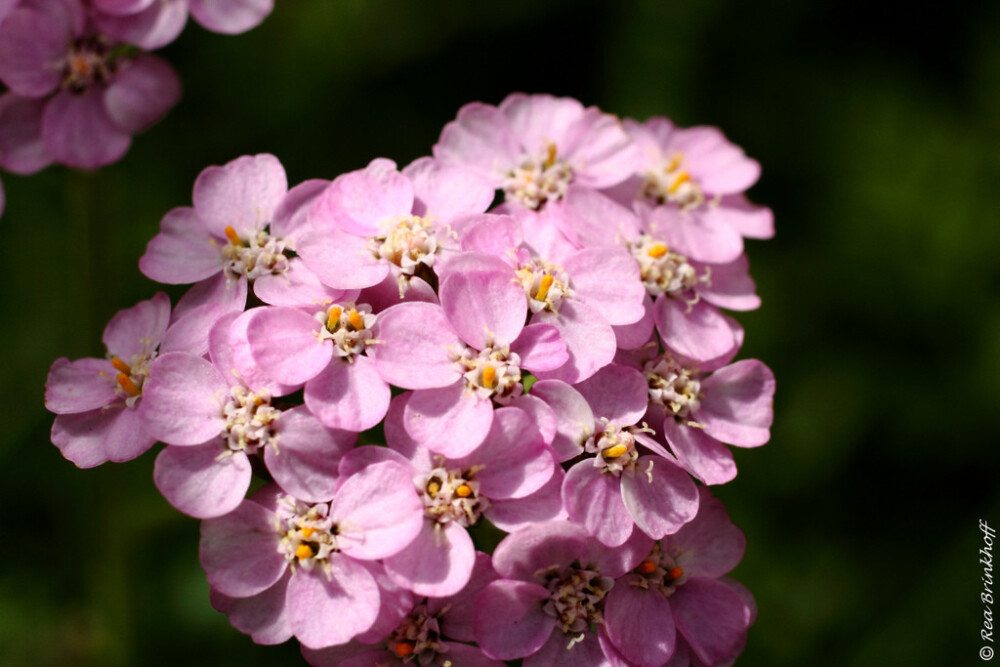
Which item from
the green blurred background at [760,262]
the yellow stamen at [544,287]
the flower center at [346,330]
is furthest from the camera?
the green blurred background at [760,262]

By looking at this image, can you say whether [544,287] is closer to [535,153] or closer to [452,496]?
[452,496]

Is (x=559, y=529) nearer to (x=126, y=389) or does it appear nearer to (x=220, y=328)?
(x=220, y=328)

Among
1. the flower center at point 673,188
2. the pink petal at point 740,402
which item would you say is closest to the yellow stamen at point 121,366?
the pink petal at point 740,402

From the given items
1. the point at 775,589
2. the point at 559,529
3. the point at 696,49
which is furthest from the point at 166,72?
the point at 775,589

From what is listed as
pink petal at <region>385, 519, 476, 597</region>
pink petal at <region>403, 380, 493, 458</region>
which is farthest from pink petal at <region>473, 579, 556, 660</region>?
pink petal at <region>403, 380, 493, 458</region>

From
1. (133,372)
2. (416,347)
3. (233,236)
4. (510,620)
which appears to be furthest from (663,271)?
(133,372)

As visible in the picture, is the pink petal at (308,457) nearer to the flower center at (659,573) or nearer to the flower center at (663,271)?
the flower center at (659,573)
